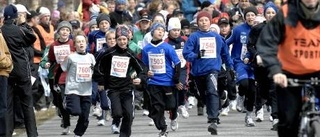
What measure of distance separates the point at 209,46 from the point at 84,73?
198 cm

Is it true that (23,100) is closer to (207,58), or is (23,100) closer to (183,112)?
(207,58)

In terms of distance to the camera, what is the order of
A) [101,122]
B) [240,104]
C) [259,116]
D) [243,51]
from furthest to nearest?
1. [240,104]
2. [101,122]
3. [259,116]
4. [243,51]

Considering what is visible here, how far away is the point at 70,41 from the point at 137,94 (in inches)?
183

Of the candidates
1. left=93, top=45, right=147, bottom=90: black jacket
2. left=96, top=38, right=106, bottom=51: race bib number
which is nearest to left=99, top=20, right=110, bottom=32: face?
left=96, top=38, right=106, bottom=51: race bib number

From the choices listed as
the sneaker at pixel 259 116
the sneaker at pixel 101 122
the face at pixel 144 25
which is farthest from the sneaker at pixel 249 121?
the face at pixel 144 25

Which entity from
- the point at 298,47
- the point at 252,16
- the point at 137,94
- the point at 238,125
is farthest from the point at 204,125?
the point at 298,47

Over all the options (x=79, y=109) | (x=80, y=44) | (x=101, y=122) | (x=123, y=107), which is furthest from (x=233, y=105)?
(x=123, y=107)

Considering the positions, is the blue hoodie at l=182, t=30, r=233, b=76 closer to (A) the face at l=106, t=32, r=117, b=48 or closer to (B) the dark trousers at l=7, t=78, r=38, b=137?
(A) the face at l=106, t=32, r=117, b=48

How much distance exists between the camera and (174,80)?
62.8 ft

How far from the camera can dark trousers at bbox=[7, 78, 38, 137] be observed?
59.0ft

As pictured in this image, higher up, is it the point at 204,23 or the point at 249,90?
the point at 204,23

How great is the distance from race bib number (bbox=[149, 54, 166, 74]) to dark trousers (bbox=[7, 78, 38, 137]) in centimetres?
194

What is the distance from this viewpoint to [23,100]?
18156mm

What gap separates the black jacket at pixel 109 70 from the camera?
715 inches
